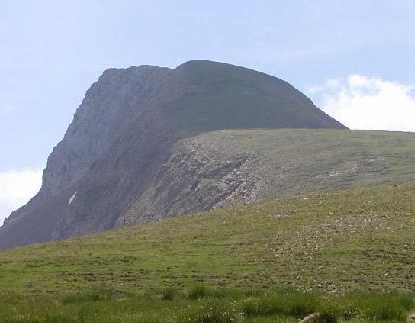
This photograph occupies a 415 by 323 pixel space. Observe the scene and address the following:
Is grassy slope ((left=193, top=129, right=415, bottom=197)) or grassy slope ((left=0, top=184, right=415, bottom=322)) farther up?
grassy slope ((left=193, top=129, right=415, bottom=197))

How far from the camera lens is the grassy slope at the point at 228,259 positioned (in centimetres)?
2714

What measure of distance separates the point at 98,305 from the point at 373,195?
4452cm

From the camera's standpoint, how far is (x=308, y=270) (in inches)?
1319

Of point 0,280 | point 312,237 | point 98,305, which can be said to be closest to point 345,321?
point 98,305

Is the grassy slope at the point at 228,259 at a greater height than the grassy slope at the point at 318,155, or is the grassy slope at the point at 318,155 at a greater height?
the grassy slope at the point at 318,155

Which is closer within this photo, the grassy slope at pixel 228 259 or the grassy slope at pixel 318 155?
the grassy slope at pixel 228 259

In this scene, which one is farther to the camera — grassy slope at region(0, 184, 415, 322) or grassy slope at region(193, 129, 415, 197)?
grassy slope at region(193, 129, 415, 197)

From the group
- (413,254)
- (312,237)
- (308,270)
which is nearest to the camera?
(308,270)

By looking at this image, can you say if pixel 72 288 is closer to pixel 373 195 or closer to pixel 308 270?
pixel 308 270

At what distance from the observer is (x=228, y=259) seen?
38.4 meters

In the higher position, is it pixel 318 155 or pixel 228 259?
pixel 318 155

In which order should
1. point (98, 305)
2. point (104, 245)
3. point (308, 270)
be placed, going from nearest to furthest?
1. point (98, 305)
2. point (308, 270)
3. point (104, 245)

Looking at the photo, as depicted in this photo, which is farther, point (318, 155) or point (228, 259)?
point (318, 155)

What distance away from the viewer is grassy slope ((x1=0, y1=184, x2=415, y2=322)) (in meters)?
27.1
